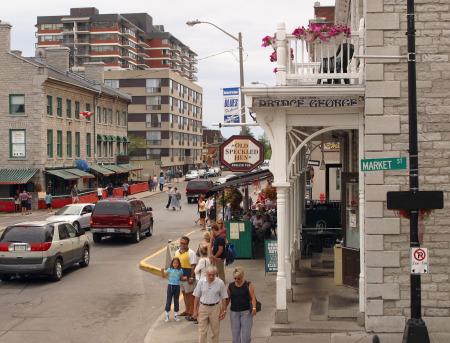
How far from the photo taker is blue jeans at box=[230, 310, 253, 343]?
9.88m

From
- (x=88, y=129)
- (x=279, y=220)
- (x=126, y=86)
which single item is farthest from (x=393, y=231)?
(x=126, y=86)

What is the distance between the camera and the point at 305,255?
1938 cm

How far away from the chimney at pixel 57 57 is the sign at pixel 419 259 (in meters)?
51.4

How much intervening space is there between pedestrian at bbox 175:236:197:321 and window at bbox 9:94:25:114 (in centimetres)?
3573

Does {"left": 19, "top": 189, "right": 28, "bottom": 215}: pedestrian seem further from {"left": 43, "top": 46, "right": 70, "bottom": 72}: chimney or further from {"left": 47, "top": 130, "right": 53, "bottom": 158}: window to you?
{"left": 43, "top": 46, "right": 70, "bottom": 72}: chimney

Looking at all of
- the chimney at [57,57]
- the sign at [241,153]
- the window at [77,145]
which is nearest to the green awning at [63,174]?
the window at [77,145]

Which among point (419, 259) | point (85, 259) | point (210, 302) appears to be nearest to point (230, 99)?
point (85, 259)

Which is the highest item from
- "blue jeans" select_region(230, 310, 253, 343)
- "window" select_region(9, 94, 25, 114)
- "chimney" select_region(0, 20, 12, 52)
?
"chimney" select_region(0, 20, 12, 52)

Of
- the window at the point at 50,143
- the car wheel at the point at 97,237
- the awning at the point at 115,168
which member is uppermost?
the window at the point at 50,143

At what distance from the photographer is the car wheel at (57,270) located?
17.5 m

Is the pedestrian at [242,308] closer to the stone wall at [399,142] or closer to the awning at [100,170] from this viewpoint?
the stone wall at [399,142]

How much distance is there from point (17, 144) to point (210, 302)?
38.6 metres

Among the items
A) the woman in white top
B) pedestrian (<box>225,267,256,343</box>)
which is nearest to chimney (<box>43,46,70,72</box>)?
the woman in white top

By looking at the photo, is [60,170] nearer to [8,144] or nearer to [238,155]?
[8,144]
